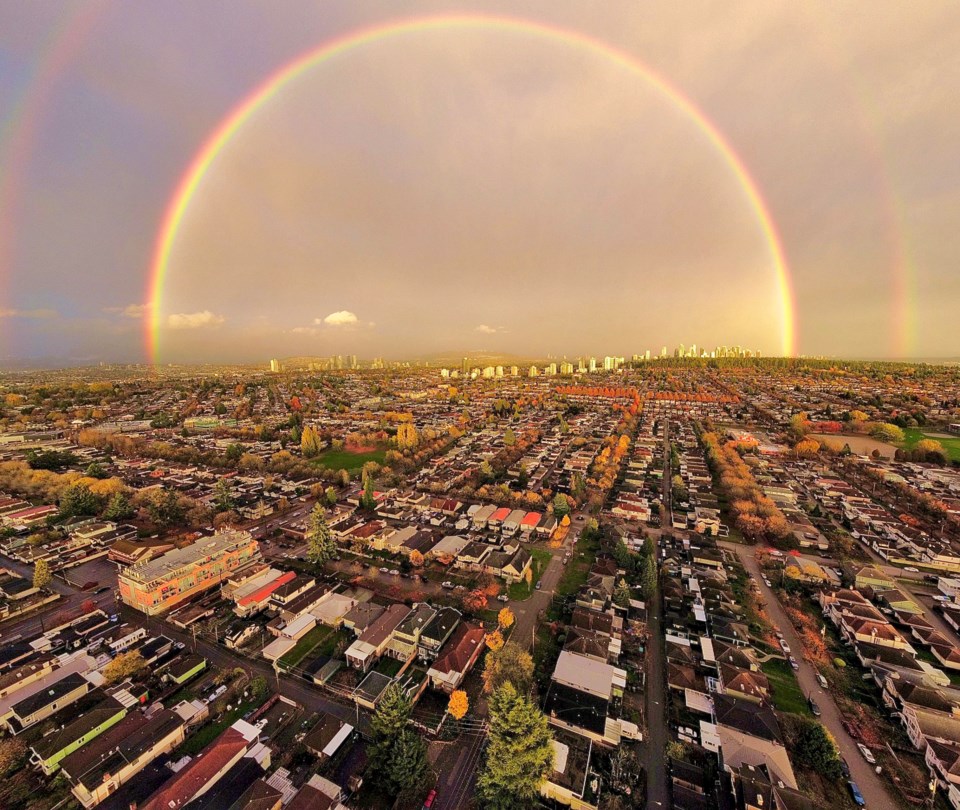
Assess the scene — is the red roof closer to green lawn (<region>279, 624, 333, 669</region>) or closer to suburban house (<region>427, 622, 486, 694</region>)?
green lawn (<region>279, 624, 333, 669</region>)

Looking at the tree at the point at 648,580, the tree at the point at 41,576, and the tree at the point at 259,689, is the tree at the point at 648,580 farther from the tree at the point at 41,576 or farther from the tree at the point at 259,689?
the tree at the point at 41,576

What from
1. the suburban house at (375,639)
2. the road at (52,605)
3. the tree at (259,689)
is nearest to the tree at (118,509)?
the road at (52,605)

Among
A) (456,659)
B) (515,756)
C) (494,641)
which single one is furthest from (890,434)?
(515,756)

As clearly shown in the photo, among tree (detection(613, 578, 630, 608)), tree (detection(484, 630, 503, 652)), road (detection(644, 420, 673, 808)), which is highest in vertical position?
tree (detection(613, 578, 630, 608))

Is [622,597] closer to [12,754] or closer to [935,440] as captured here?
[12,754]

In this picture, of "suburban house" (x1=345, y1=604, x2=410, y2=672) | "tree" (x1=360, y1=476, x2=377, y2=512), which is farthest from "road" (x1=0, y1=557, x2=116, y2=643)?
"tree" (x1=360, y1=476, x2=377, y2=512)

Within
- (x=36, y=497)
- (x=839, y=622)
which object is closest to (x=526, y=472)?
(x=839, y=622)
